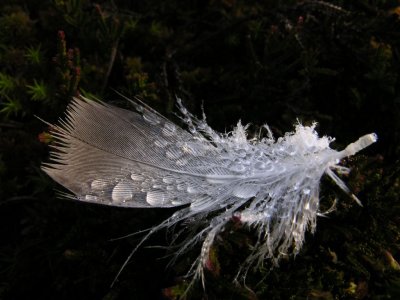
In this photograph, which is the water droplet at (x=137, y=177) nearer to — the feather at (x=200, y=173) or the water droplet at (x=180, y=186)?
the feather at (x=200, y=173)

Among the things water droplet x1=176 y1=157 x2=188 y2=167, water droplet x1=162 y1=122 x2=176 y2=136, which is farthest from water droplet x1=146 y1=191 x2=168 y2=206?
water droplet x1=162 y1=122 x2=176 y2=136

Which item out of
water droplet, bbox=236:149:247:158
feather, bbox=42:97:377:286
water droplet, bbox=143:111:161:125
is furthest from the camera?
water droplet, bbox=143:111:161:125

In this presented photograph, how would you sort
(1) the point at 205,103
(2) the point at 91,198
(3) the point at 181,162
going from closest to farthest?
(2) the point at 91,198, (3) the point at 181,162, (1) the point at 205,103

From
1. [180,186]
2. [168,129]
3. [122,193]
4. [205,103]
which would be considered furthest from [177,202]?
[205,103]

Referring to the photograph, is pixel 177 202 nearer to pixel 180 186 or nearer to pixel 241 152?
pixel 180 186

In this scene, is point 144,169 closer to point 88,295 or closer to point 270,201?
point 270,201

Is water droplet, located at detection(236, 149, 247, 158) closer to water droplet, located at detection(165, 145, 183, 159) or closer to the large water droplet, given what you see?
water droplet, located at detection(165, 145, 183, 159)
